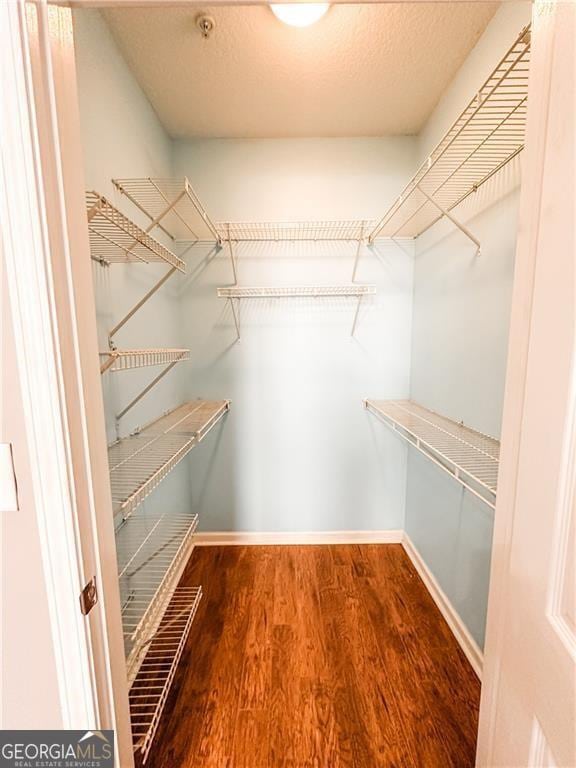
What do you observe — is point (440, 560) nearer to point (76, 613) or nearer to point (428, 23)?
point (76, 613)

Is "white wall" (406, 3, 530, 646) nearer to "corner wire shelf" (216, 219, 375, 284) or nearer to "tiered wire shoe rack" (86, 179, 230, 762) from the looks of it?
"corner wire shelf" (216, 219, 375, 284)

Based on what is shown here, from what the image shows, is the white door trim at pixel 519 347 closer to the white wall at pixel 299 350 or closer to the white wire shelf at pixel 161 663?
the white wire shelf at pixel 161 663

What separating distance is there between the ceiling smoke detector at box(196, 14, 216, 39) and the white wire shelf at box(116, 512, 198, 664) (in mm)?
1932

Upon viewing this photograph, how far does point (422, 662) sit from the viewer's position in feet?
4.60

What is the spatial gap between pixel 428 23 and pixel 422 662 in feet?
8.50

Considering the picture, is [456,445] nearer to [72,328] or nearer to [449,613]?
[449,613]

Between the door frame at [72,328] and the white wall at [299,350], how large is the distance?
56.4 inches

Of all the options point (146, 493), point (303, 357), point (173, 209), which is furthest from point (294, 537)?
point (173, 209)

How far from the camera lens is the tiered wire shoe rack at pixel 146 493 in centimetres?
100

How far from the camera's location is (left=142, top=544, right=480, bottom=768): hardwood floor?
111 centimetres

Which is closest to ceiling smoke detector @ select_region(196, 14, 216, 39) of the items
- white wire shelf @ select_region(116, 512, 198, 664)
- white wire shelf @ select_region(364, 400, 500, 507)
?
white wire shelf @ select_region(364, 400, 500, 507)

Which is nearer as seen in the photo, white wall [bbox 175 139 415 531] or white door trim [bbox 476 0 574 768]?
white door trim [bbox 476 0 574 768]

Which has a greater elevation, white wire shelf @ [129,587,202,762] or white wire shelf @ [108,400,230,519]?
white wire shelf @ [108,400,230,519]

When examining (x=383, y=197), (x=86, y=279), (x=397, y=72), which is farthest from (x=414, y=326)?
(x=86, y=279)
